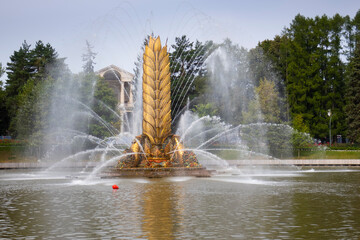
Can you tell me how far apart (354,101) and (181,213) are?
2612 inches

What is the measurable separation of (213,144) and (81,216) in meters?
59.4

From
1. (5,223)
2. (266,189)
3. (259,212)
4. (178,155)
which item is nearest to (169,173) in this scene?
A: (178,155)

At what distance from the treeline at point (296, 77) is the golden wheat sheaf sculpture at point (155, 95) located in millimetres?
41252

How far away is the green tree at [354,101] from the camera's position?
74.4 metres

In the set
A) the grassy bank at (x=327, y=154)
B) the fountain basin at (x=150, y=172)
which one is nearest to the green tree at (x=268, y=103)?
the grassy bank at (x=327, y=154)

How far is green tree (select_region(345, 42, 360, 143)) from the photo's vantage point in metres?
74.4

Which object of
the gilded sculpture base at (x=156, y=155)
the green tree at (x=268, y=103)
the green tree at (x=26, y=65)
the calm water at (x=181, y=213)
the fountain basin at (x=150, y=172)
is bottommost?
A: the calm water at (x=181, y=213)

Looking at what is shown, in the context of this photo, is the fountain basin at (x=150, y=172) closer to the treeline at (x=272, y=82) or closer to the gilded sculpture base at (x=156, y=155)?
the gilded sculpture base at (x=156, y=155)

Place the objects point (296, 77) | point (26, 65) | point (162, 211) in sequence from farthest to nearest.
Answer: point (26, 65), point (296, 77), point (162, 211)

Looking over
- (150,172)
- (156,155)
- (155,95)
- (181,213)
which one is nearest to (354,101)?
(155,95)

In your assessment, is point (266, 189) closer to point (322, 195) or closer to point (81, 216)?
point (322, 195)

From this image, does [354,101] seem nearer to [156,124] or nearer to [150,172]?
[156,124]

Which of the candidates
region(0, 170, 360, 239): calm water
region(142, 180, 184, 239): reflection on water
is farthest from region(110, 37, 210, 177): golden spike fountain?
region(0, 170, 360, 239): calm water

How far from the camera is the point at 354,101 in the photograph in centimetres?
7700
